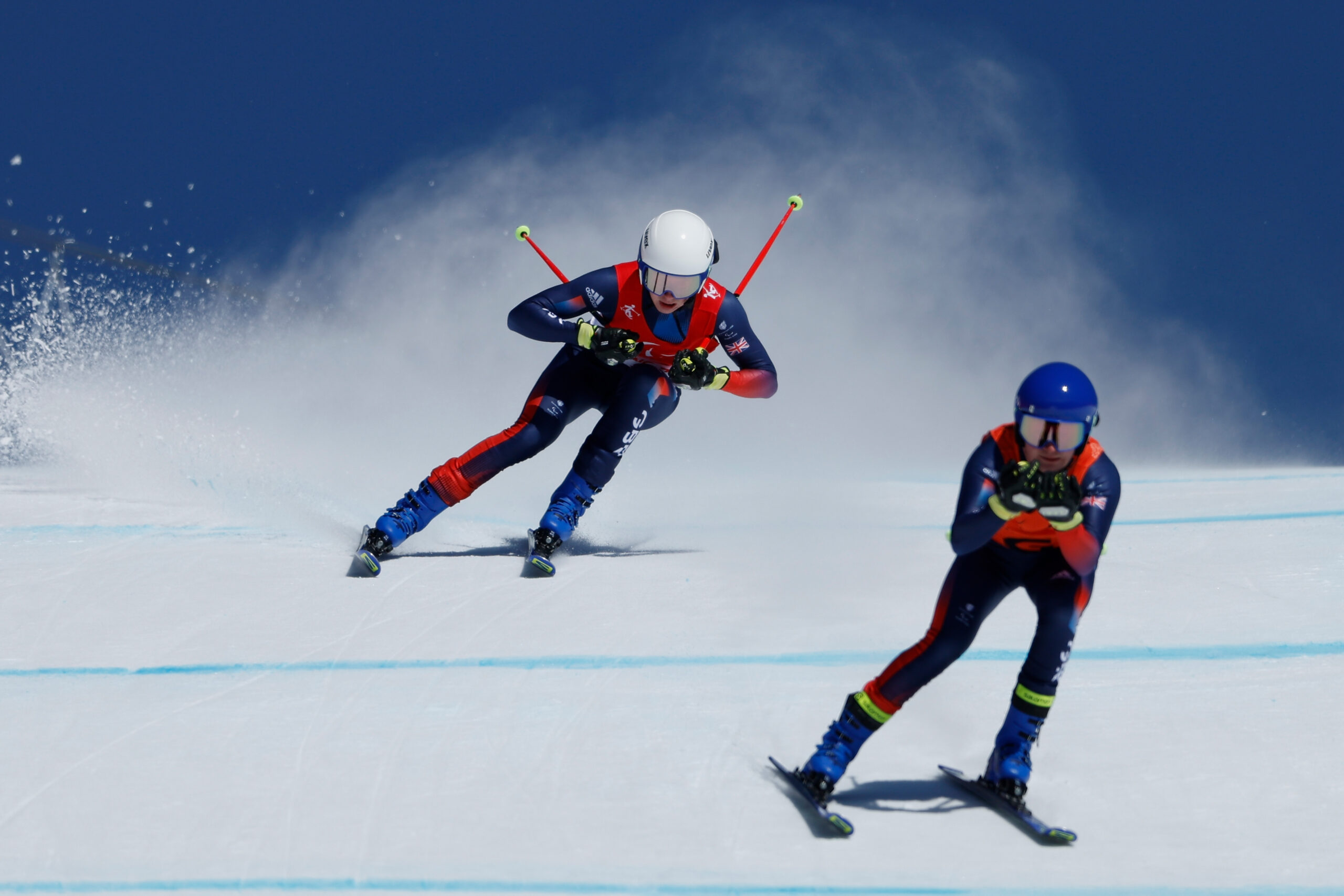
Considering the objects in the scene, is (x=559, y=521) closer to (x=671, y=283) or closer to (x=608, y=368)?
(x=608, y=368)

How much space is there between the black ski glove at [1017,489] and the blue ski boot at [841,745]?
0.50m

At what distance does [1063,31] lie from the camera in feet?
29.9

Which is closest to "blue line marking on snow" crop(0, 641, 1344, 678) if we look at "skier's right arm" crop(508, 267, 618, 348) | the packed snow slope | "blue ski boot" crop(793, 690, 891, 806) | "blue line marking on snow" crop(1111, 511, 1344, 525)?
the packed snow slope

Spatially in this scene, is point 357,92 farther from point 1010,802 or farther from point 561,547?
point 1010,802

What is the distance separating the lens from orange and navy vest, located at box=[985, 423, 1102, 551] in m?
2.51

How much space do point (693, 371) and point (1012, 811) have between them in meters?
2.13

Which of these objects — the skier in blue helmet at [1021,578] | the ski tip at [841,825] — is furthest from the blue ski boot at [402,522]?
the ski tip at [841,825]

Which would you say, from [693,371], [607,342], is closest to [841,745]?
[693,371]

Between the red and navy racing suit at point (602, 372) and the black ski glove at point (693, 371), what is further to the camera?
the red and navy racing suit at point (602, 372)

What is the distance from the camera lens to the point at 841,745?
99.2 inches

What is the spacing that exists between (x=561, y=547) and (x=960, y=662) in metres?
1.88

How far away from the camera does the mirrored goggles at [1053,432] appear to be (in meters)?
2.41

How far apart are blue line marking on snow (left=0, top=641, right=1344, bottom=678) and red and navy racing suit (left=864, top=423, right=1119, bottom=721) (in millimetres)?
864

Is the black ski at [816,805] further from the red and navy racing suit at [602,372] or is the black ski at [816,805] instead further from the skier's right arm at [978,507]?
the red and navy racing suit at [602,372]
